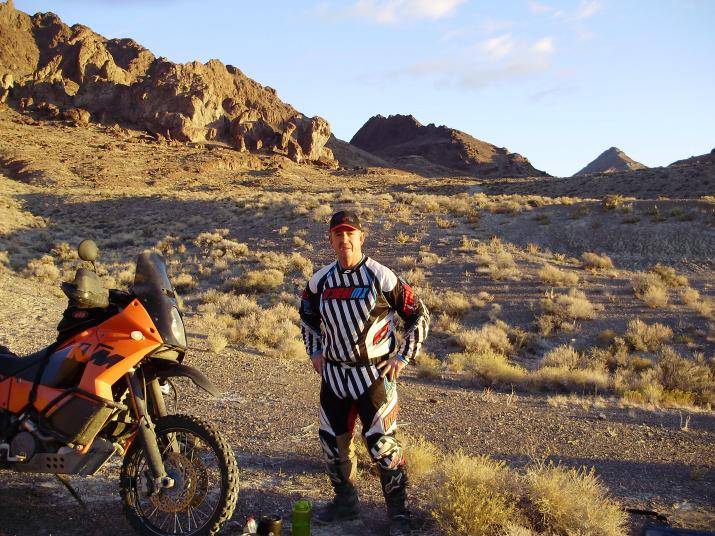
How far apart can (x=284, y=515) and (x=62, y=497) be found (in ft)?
5.22

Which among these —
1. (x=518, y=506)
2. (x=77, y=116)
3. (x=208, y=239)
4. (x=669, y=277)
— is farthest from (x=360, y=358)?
(x=77, y=116)

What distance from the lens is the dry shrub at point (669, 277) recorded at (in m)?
16.1

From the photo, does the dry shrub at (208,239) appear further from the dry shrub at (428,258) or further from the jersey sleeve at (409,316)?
the jersey sleeve at (409,316)

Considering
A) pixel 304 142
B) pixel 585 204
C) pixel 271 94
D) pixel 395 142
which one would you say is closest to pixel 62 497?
pixel 585 204

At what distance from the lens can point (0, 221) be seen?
27.6m

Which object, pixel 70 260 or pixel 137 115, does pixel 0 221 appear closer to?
pixel 70 260

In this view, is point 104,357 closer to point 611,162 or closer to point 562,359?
point 562,359

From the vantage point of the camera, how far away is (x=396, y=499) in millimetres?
3711

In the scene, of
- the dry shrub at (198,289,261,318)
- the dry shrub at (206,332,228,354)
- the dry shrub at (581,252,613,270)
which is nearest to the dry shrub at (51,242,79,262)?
the dry shrub at (198,289,261,318)

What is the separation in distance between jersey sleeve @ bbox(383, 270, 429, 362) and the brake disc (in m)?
1.48

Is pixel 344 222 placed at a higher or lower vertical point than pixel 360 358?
higher

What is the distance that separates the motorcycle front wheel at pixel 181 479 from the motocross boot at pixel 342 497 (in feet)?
2.69

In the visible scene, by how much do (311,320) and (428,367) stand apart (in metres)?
6.27

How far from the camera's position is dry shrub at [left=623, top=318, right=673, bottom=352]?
11.9 meters
